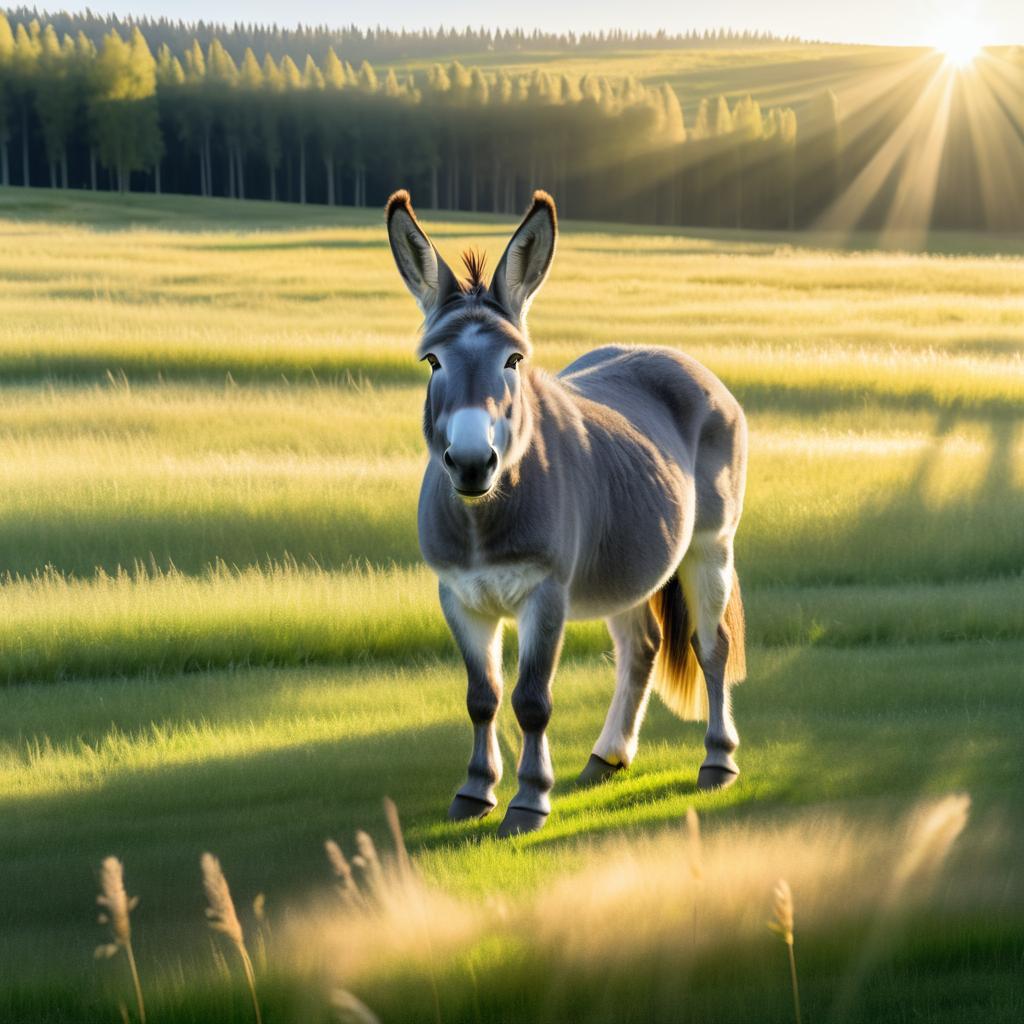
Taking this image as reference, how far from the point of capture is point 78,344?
23375 mm

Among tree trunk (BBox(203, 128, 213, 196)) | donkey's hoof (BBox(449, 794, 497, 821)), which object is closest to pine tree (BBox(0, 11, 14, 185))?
tree trunk (BBox(203, 128, 213, 196))

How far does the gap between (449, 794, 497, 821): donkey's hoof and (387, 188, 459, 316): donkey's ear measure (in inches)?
88.7

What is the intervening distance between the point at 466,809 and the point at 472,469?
2057 mm

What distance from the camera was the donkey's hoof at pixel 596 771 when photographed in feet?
23.2

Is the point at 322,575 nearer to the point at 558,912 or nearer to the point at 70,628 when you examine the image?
the point at 70,628

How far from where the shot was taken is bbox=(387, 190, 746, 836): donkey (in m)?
5.41

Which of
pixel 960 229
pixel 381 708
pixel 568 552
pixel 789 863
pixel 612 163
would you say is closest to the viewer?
pixel 789 863

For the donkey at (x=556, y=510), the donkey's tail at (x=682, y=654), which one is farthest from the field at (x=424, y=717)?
the donkey at (x=556, y=510)

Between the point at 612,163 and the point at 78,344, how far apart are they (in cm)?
9024

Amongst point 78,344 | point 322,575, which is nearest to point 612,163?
point 78,344

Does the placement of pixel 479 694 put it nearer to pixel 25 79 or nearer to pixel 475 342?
pixel 475 342

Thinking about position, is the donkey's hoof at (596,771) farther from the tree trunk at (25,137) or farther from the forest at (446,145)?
the tree trunk at (25,137)

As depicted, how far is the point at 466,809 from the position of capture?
20.6 ft

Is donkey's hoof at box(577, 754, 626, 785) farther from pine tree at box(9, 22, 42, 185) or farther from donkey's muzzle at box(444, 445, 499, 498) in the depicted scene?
pine tree at box(9, 22, 42, 185)
